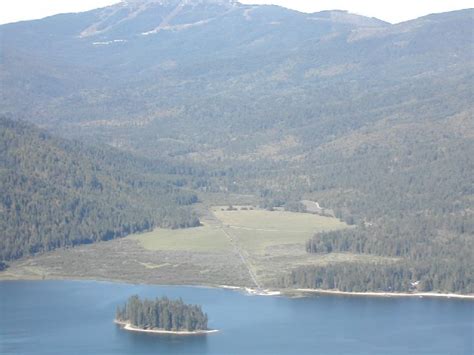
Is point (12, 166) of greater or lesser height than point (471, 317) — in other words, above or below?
above

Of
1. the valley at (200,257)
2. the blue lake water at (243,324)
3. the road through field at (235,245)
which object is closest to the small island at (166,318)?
the blue lake water at (243,324)

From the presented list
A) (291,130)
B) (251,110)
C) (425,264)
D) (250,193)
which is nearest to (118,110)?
(251,110)

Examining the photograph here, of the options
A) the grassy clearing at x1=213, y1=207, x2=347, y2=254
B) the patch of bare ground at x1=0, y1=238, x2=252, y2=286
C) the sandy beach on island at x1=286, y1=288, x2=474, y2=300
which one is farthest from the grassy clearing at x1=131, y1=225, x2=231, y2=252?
the sandy beach on island at x1=286, y1=288, x2=474, y2=300

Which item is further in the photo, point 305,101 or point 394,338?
point 305,101

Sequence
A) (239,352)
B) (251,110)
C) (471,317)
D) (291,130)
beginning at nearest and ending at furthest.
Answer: (239,352) → (471,317) → (291,130) → (251,110)

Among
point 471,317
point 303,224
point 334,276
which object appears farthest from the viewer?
point 303,224

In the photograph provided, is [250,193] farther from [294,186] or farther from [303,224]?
[303,224]

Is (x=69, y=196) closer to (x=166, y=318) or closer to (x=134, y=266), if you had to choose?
(x=134, y=266)
